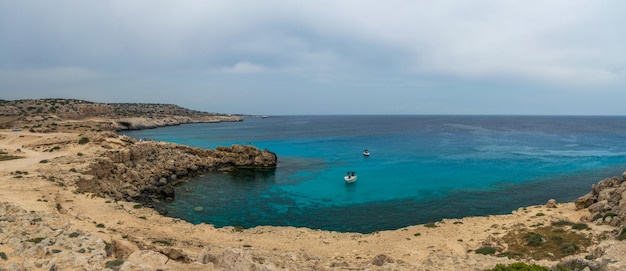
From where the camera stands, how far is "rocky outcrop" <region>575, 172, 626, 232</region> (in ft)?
75.8

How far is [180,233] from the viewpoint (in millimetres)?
23297

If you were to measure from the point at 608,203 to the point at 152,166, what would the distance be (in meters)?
50.3

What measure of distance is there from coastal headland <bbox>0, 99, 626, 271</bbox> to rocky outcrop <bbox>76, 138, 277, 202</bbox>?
17 centimetres

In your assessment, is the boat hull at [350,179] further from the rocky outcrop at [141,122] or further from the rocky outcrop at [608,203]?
the rocky outcrop at [141,122]

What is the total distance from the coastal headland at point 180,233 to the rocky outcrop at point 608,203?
0.09 meters

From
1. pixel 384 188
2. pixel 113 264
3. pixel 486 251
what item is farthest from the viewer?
pixel 384 188

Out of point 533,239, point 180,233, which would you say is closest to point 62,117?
point 180,233

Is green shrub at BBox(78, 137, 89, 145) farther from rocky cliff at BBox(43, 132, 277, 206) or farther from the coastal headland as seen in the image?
the coastal headland

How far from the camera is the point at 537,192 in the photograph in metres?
41.8

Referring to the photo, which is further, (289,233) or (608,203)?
(289,233)

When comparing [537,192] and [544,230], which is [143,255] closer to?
[544,230]

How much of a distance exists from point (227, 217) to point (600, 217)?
3064cm

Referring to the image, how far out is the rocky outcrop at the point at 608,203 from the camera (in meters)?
23.1

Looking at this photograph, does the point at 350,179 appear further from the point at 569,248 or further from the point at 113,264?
the point at 113,264
